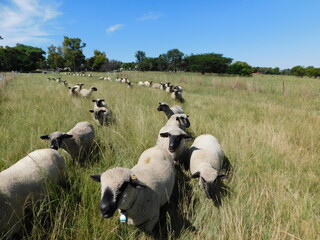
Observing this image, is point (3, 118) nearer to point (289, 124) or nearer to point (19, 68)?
point (289, 124)

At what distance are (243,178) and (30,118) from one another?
4919 mm

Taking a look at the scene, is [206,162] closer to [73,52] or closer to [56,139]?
[56,139]

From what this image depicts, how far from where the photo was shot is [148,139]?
3.83 metres

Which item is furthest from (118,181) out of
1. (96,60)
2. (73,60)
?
(96,60)

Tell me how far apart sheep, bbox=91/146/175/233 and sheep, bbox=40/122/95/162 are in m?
1.32

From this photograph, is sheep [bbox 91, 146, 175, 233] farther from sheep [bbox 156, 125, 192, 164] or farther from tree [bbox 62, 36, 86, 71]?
tree [bbox 62, 36, 86, 71]

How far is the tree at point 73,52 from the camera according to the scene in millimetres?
62250

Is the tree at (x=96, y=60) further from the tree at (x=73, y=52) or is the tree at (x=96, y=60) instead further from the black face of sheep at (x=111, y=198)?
the black face of sheep at (x=111, y=198)

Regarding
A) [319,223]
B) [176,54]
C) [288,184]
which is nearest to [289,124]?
[288,184]

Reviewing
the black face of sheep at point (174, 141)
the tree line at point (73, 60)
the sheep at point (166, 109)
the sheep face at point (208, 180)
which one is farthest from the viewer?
the tree line at point (73, 60)

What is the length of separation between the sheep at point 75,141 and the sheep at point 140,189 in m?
1.32

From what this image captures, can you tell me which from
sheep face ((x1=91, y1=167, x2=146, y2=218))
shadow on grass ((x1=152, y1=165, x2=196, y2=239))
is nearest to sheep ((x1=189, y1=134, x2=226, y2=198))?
shadow on grass ((x1=152, y1=165, x2=196, y2=239))

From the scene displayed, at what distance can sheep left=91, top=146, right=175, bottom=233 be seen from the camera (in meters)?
1.54

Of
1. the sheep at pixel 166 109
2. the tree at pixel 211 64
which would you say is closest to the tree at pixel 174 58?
the tree at pixel 211 64
